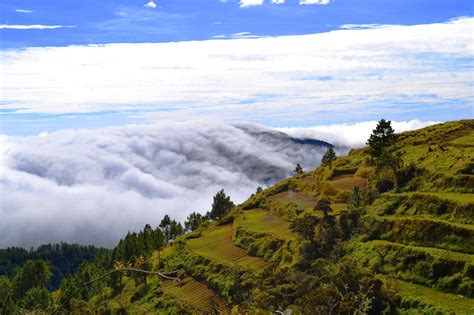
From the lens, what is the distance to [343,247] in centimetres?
7369

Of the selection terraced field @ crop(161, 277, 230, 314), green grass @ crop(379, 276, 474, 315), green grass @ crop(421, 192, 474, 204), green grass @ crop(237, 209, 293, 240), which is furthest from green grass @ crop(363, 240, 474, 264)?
terraced field @ crop(161, 277, 230, 314)

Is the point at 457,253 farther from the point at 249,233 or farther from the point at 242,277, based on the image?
the point at 249,233

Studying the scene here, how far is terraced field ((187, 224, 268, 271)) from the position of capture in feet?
307

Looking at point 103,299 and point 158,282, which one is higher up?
point 158,282

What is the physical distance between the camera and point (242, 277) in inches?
3083

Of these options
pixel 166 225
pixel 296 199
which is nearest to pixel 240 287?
pixel 296 199

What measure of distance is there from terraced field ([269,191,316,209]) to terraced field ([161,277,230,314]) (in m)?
27.6

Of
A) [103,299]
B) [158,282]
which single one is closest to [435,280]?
[158,282]

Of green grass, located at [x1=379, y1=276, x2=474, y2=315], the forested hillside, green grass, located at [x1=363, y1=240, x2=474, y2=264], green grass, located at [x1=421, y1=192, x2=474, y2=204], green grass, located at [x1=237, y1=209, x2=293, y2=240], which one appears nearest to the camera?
green grass, located at [x1=379, y1=276, x2=474, y2=315]

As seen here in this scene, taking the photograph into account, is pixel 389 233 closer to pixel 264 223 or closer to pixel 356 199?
pixel 356 199

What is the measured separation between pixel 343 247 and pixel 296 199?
43.7m

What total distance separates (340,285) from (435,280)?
36.2 ft

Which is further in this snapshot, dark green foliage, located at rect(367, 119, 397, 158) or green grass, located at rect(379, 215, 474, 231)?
dark green foliage, located at rect(367, 119, 397, 158)

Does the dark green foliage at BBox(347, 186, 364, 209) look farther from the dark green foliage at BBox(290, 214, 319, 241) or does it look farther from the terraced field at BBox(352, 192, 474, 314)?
the terraced field at BBox(352, 192, 474, 314)
